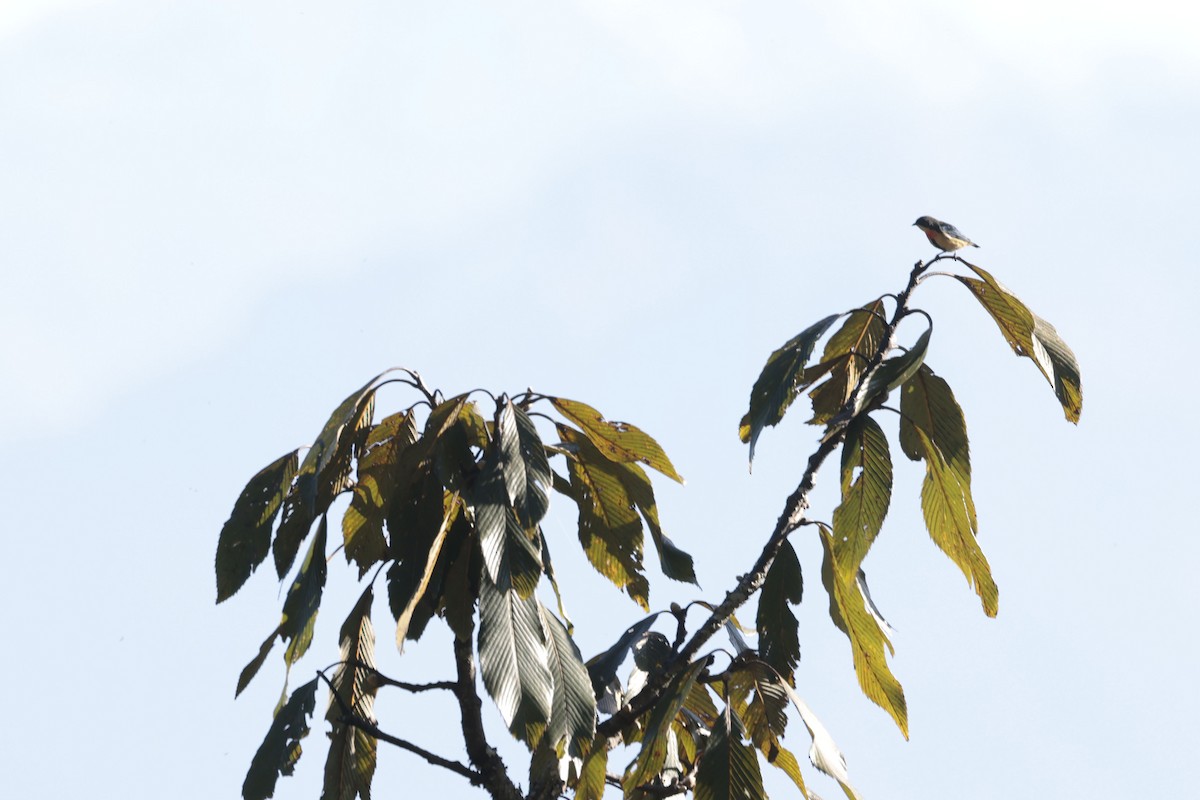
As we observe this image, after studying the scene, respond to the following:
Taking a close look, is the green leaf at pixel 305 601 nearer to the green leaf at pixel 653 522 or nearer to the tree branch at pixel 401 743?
the tree branch at pixel 401 743

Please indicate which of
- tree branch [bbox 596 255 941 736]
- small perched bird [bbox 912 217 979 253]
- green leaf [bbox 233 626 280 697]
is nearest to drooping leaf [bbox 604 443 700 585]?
tree branch [bbox 596 255 941 736]

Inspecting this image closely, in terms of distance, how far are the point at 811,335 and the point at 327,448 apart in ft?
3.94

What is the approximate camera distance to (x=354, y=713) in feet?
11.4

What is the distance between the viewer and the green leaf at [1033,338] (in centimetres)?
349

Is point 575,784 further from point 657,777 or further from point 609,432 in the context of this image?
point 609,432

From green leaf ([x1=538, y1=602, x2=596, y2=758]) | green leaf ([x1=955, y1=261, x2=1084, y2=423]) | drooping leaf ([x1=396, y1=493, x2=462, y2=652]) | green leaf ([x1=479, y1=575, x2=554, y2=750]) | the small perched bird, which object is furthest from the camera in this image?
the small perched bird

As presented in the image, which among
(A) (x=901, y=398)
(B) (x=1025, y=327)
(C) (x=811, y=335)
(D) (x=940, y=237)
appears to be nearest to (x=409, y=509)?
(C) (x=811, y=335)

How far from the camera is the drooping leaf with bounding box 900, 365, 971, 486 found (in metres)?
3.64

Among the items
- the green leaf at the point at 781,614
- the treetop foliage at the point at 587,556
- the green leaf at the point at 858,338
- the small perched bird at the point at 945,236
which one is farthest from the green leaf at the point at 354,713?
the small perched bird at the point at 945,236

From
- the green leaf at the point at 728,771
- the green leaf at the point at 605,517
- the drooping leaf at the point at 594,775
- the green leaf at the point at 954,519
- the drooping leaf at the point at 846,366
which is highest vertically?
the drooping leaf at the point at 846,366

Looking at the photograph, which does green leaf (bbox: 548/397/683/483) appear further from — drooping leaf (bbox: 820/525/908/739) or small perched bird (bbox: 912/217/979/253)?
small perched bird (bbox: 912/217/979/253)

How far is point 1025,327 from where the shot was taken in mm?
3535

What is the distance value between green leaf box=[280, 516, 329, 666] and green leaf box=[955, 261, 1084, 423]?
1.70 m

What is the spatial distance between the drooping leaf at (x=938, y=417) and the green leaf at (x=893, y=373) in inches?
15.1
